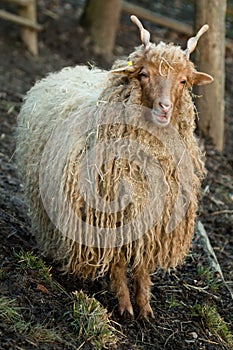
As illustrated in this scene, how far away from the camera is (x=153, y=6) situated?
14.3 metres

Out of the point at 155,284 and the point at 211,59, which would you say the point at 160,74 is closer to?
the point at 155,284

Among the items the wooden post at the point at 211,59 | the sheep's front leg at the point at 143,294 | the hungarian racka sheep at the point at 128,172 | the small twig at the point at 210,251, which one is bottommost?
the sheep's front leg at the point at 143,294

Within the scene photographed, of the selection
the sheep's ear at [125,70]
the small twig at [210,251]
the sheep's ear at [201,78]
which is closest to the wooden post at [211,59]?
the small twig at [210,251]

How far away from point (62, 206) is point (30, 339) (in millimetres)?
951

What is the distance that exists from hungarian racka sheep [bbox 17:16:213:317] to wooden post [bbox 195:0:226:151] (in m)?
3.27

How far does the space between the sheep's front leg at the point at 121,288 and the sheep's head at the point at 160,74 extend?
40.0 inches

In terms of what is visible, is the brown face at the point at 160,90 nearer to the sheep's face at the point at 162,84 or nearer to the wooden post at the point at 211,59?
the sheep's face at the point at 162,84

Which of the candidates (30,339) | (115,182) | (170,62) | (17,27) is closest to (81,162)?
(115,182)

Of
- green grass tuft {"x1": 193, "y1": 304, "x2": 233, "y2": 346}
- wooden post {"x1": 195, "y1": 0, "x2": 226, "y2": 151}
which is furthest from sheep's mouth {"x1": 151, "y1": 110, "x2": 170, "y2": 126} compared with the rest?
wooden post {"x1": 195, "y1": 0, "x2": 226, "y2": 151}

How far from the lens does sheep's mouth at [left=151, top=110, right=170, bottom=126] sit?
13.9 feet

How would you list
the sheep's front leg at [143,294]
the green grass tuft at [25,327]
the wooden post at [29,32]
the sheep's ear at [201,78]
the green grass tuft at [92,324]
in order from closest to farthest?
1. the green grass tuft at [25,327]
2. the green grass tuft at [92,324]
3. the sheep's ear at [201,78]
4. the sheep's front leg at [143,294]
5. the wooden post at [29,32]

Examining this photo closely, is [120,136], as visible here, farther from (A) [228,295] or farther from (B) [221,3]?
(B) [221,3]

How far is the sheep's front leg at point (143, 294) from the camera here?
4.73 meters

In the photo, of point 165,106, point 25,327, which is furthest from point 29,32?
point 25,327
